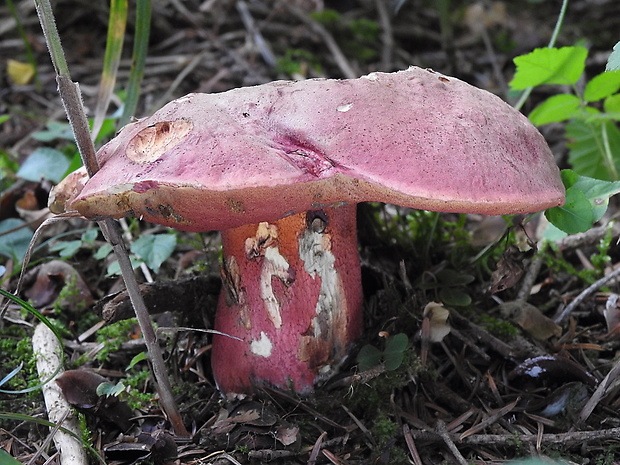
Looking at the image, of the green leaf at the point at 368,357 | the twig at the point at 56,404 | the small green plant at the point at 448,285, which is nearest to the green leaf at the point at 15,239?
the twig at the point at 56,404

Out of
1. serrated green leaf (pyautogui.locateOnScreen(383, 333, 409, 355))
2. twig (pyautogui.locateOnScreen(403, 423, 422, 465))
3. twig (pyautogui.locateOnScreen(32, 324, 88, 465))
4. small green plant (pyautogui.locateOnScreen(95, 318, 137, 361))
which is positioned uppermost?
serrated green leaf (pyautogui.locateOnScreen(383, 333, 409, 355))

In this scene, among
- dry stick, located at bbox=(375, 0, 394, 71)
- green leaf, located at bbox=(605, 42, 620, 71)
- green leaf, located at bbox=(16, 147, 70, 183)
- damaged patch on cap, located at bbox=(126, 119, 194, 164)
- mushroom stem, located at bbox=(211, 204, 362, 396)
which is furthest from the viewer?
dry stick, located at bbox=(375, 0, 394, 71)

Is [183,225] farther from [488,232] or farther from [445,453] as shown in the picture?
[488,232]

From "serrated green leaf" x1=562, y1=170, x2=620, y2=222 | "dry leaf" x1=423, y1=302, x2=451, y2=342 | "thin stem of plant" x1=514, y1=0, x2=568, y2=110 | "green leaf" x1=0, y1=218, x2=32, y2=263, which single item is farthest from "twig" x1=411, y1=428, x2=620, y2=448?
"green leaf" x1=0, y1=218, x2=32, y2=263

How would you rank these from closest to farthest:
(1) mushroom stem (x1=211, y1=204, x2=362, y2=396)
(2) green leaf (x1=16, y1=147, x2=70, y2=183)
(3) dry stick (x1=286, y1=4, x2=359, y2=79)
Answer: (1) mushroom stem (x1=211, y1=204, x2=362, y2=396) < (2) green leaf (x1=16, y1=147, x2=70, y2=183) < (3) dry stick (x1=286, y1=4, x2=359, y2=79)

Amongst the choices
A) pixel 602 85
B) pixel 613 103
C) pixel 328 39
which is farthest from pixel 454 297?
pixel 328 39

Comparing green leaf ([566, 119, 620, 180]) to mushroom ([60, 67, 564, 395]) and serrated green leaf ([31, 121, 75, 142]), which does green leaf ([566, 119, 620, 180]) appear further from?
serrated green leaf ([31, 121, 75, 142])
